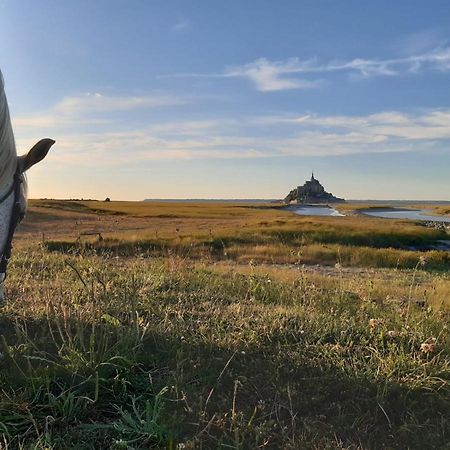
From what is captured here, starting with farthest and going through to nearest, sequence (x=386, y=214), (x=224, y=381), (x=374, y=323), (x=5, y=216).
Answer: (x=386, y=214), (x=374, y=323), (x=224, y=381), (x=5, y=216)

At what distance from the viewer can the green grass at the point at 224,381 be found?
2.77 m

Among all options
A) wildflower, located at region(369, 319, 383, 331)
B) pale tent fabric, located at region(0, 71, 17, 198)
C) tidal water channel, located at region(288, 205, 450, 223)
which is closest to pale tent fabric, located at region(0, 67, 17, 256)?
pale tent fabric, located at region(0, 71, 17, 198)

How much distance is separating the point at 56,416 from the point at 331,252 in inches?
714

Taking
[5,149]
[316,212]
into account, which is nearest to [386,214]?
[316,212]

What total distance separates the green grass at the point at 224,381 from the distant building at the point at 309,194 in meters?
163

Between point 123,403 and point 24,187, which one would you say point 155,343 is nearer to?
point 123,403

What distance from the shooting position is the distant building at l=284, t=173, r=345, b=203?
167 metres

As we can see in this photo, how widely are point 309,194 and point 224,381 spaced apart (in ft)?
553

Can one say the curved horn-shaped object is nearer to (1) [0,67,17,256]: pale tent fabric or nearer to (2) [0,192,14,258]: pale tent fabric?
(1) [0,67,17,256]: pale tent fabric

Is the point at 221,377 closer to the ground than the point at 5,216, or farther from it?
closer to the ground

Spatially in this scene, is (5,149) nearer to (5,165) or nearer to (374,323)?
(5,165)

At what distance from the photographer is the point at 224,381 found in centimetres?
340

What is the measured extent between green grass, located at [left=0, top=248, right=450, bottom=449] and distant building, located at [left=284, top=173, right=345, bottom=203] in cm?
16324

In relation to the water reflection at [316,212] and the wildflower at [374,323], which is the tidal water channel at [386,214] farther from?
the wildflower at [374,323]
